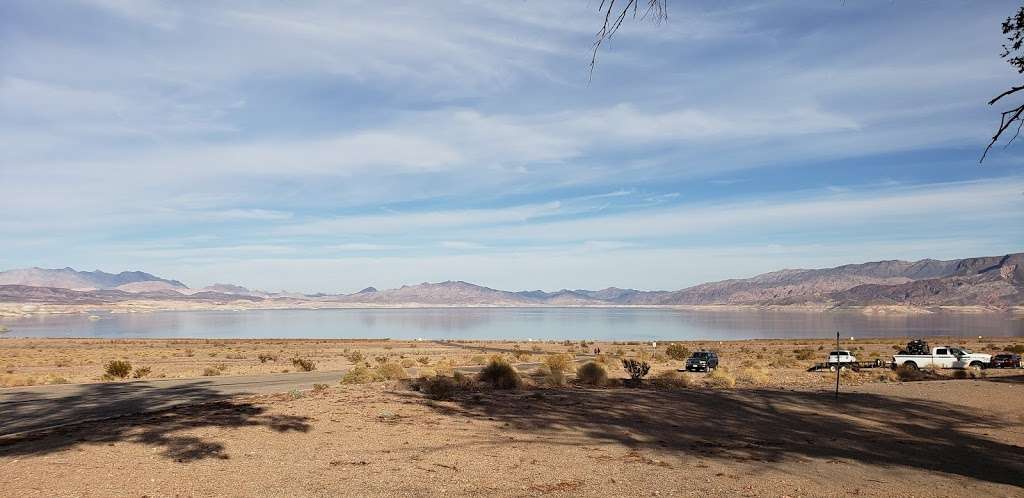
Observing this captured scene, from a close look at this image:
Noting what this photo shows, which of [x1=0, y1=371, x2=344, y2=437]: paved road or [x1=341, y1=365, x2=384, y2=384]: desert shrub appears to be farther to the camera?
[x1=341, y1=365, x2=384, y2=384]: desert shrub

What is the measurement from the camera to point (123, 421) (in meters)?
12.5

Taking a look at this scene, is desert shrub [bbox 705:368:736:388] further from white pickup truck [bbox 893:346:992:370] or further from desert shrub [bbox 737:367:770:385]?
white pickup truck [bbox 893:346:992:370]

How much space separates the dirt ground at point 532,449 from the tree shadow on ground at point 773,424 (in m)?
0.06

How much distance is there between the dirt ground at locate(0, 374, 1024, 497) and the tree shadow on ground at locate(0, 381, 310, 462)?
7 centimetres

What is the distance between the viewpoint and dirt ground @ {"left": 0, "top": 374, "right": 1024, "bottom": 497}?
28.3 feet

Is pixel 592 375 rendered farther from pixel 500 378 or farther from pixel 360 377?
pixel 360 377

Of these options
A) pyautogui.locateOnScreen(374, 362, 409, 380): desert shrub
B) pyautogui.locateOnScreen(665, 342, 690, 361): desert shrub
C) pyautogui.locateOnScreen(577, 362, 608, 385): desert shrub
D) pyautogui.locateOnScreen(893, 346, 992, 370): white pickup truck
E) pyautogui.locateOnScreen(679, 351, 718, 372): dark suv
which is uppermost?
pyautogui.locateOnScreen(893, 346, 992, 370): white pickup truck

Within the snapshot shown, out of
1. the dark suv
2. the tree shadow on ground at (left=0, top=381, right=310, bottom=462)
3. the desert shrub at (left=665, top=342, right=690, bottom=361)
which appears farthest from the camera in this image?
the desert shrub at (left=665, top=342, right=690, bottom=361)

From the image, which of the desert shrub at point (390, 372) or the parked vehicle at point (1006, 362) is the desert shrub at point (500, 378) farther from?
the parked vehicle at point (1006, 362)

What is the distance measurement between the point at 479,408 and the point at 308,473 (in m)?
6.19

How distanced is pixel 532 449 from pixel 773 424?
5872 mm

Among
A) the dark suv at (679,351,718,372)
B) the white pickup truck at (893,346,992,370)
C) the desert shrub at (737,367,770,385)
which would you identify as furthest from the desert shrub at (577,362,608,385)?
the white pickup truck at (893,346,992,370)

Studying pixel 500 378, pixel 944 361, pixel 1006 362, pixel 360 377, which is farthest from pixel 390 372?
pixel 1006 362

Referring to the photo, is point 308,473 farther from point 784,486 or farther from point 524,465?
point 784,486
